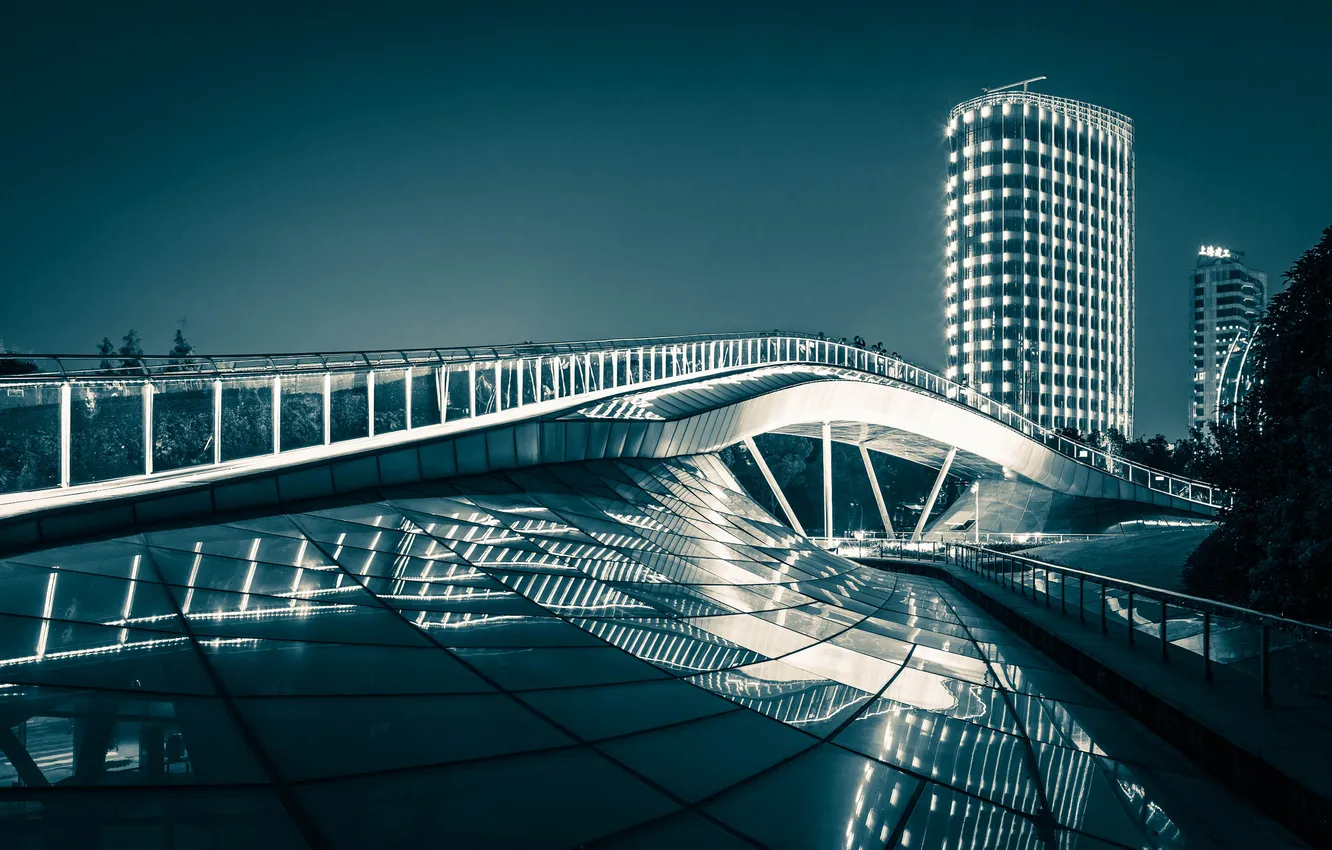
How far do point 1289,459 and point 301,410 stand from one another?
19.6 metres

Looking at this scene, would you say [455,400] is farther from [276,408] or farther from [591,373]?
[276,408]

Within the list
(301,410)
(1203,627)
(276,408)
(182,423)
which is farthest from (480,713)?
(301,410)

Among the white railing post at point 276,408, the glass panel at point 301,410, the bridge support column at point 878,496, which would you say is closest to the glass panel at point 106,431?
the white railing post at point 276,408

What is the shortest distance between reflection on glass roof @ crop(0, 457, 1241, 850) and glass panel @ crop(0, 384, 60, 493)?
399 centimetres

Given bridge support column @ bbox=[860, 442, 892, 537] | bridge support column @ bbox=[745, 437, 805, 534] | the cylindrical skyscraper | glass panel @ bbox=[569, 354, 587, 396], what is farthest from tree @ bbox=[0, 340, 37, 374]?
the cylindrical skyscraper

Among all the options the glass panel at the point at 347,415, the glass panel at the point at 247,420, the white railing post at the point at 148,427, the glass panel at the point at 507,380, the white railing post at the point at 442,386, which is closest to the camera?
the white railing post at the point at 148,427

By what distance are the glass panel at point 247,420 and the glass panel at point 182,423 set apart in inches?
21.1

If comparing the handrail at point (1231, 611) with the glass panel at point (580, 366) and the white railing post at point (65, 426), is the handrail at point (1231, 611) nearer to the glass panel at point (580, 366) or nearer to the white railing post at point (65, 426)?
the white railing post at point (65, 426)

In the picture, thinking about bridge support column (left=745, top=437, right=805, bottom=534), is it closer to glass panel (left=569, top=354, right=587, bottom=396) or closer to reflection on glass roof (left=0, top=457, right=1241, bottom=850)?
glass panel (left=569, top=354, right=587, bottom=396)

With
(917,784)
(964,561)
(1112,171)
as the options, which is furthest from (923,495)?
(917,784)

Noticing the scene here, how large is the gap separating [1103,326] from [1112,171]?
30118 millimetres

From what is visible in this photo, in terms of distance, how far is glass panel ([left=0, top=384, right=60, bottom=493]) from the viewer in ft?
41.2

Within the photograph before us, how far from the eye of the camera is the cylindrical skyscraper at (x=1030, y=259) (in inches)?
5906

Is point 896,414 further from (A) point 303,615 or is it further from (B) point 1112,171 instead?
(B) point 1112,171
